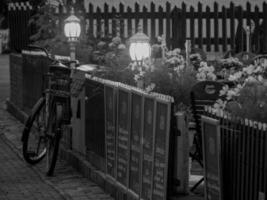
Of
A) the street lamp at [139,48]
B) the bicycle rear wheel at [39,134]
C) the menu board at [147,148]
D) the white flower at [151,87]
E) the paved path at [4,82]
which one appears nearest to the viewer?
the menu board at [147,148]

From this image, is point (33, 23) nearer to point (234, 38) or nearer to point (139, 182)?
point (234, 38)

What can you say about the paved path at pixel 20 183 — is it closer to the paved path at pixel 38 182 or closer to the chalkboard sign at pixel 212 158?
the paved path at pixel 38 182

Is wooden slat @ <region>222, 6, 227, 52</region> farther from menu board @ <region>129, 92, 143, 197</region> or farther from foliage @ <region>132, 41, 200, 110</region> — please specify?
menu board @ <region>129, 92, 143, 197</region>

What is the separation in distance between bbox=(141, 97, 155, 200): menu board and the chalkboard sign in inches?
34.5

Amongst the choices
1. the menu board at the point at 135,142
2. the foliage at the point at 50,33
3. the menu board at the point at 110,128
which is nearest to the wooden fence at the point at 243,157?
the menu board at the point at 135,142

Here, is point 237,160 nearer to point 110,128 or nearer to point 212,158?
point 212,158

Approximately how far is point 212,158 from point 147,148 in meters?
1.19

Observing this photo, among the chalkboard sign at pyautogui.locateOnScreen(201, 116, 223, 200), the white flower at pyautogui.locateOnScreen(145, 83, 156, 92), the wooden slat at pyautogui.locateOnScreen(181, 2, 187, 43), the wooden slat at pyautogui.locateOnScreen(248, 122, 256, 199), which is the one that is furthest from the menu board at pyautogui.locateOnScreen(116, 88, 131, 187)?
the wooden slat at pyautogui.locateOnScreen(181, 2, 187, 43)

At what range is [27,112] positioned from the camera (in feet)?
52.5

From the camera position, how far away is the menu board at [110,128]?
372 inches

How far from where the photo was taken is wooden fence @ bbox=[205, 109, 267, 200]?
6441 mm

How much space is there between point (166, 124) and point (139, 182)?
98 centimetres

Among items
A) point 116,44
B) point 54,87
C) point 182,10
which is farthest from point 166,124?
point 182,10

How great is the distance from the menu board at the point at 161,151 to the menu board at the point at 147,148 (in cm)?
10
